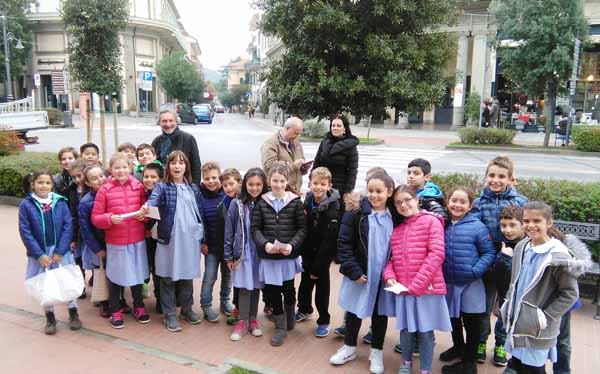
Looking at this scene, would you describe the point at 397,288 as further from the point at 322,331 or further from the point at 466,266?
the point at 322,331

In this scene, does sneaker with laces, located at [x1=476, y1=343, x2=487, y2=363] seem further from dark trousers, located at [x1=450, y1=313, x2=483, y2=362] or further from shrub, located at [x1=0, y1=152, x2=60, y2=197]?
shrub, located at [x1=0, y1=152, x2=60, y2=197]

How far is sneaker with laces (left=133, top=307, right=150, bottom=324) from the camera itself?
190 inches

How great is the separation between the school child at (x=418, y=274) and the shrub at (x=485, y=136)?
60.8 feet

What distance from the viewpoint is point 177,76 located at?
50188mm

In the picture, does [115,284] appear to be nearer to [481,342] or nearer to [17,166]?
[481,342]

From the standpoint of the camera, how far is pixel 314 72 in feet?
23.7

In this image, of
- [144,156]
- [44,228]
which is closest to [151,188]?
[144,156]

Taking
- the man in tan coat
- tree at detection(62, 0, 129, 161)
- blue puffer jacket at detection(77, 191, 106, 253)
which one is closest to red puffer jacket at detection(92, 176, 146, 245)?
blue puffer jacket at detection(77, 191, 106, 253)

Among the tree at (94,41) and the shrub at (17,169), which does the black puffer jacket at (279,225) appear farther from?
the tree at (94,41)

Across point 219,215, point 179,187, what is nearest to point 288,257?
point 219,215

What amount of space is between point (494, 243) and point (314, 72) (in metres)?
4.09

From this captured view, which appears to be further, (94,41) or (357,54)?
(94,41)

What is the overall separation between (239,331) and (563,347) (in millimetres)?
2663

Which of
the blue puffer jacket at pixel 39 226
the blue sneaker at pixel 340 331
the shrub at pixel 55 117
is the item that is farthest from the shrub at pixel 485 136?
the shrub at pixel 55 117
